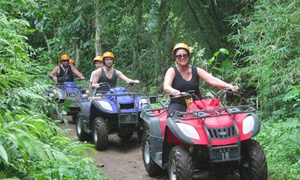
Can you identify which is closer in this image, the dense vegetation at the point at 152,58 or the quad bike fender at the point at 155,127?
the dense vegetation at the point at 152,58

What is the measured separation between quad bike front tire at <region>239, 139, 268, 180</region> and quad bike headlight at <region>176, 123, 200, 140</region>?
68cm

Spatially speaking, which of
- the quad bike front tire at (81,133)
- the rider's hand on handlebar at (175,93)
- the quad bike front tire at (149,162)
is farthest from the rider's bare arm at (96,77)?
the rider's hand on handlebar at (175,93)

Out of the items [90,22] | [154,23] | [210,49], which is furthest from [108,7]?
[210,49]

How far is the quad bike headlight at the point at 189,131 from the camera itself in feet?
16.7

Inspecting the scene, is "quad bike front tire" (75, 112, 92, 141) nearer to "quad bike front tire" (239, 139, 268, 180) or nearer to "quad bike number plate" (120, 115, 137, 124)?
"quad bike number plate" (120, 115, 137, 124)

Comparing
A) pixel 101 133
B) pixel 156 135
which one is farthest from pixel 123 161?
pixel 156 135

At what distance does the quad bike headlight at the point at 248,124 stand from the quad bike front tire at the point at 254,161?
21 centimetres

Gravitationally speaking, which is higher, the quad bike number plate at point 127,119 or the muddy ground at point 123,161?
the quad bike number plate at point 127,119

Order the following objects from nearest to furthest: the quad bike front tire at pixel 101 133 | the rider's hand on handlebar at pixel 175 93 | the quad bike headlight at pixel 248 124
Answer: the quad bike headlight at pixel 248 124, the rider's hand on handlebar at pixel 175 93, the quad bike front tire at pixel 101 133

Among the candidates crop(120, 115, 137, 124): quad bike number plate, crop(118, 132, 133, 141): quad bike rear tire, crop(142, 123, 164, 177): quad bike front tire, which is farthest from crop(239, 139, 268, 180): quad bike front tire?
crop(118, 132, 133, 141): quad bike rear tire

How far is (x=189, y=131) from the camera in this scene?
16.9 ft

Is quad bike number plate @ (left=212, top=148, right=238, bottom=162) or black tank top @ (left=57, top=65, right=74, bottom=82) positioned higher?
black tank top @ (left=57, top=65, right=74, bottom=82)

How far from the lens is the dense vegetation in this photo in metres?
4.24

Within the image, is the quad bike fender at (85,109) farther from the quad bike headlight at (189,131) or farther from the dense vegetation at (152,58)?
the quad bike headlight at (189,131)
